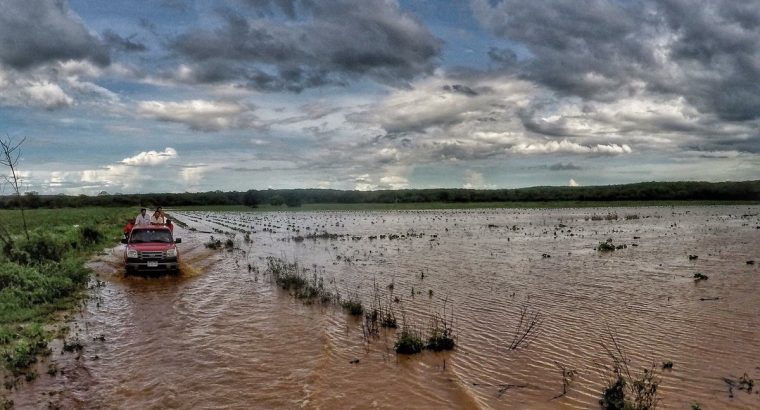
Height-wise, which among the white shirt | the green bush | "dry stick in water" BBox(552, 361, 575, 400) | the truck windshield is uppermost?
the white shirt

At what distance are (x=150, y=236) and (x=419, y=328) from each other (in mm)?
14109

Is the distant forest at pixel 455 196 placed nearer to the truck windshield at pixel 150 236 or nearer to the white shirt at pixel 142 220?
the white shirt at pixel 142 220

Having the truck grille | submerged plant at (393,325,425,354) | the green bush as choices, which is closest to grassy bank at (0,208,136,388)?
the truck grille

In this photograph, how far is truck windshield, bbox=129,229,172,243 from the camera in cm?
2191

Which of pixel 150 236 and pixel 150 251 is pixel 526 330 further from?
pixel 150 236

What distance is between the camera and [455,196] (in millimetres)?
141375

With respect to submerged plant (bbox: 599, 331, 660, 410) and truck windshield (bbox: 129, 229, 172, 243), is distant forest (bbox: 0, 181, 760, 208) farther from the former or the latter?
submerged plant (bbox: 599, 331, 660, 410)

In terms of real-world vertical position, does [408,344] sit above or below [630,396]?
above

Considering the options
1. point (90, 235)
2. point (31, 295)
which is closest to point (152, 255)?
point (31, 295)

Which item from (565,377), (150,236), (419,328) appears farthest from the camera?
(150,236)

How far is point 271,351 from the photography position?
11562 mm

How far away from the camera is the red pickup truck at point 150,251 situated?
20906 millimetres

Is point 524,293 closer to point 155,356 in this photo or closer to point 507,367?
point 507,367

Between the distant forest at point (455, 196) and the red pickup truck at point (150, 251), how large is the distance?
98980 millimetres
